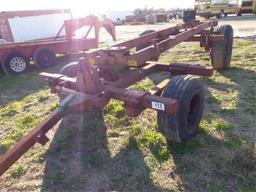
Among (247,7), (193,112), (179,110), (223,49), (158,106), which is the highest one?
(158,106)

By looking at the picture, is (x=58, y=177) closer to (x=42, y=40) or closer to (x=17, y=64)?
(x=17, y=64)

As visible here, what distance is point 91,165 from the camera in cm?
354

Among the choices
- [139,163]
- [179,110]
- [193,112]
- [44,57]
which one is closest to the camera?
[179,110]

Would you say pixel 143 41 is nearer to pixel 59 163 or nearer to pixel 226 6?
pixel 59 163

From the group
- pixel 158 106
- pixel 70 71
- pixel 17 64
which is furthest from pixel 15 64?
pixel 158 106

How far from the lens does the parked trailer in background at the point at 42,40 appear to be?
8.70 metres

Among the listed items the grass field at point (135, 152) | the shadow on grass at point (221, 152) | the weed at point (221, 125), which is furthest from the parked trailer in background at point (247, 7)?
the weed at point (221, 125)

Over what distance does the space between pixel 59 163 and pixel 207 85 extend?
3647mm

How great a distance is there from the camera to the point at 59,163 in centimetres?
365

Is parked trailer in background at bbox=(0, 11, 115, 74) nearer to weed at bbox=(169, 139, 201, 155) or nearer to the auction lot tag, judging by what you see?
weed at bbox=(169, 139, 201, 155)

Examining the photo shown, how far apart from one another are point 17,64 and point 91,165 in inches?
249

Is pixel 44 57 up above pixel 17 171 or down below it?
above

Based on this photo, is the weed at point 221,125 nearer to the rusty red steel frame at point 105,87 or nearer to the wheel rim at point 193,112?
the wheel rim at point 193,112

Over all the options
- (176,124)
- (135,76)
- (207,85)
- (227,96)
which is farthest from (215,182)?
(207,85)
